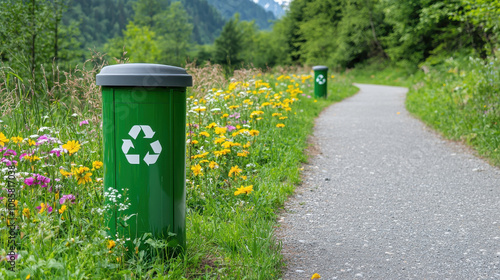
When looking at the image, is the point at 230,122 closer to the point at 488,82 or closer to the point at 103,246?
the point at 103,246

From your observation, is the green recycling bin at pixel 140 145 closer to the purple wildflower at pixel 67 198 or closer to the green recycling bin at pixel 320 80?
the purple wildflower at pixel 67 198

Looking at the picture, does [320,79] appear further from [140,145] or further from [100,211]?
[100,211]

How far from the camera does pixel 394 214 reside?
4.03 metres

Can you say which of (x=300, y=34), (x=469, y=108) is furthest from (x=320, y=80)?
(x=300, y=34)

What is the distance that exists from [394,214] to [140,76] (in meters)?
2.66

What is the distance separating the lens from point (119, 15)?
316 feet

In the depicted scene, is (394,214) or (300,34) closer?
(394,214)

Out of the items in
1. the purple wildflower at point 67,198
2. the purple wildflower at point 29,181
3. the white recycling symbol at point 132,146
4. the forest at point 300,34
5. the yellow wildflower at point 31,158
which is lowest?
the purple wildflower at point 67,198

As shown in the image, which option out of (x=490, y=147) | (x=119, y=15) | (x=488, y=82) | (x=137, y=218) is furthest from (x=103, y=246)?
(x=119, y=15)

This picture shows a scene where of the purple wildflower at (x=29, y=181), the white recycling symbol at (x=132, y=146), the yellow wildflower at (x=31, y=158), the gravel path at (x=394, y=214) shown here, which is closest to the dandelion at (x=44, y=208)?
the purple wildflower at (x=29, y=181)

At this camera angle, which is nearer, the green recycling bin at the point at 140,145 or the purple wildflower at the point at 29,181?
the green recycling bin at the point at 140,145

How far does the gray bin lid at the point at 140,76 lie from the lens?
97.8 inches

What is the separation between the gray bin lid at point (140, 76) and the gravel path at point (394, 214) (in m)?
1.44

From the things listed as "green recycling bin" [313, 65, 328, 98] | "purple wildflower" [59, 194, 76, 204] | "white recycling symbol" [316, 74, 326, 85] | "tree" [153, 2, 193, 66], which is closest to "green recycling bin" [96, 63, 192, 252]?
"purple wildflower" [59, 194, 76, 204]
